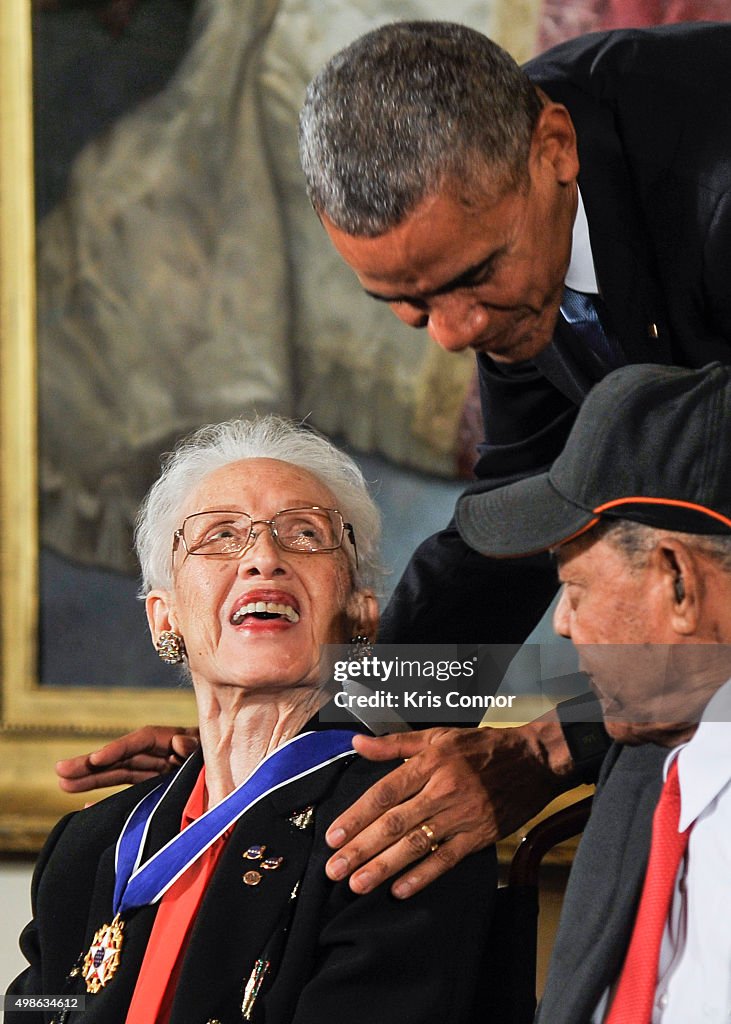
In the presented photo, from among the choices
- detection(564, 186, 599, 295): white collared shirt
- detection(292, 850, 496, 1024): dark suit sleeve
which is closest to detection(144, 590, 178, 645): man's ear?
detection(292, 850, 496, 1024): dark suit sleeve

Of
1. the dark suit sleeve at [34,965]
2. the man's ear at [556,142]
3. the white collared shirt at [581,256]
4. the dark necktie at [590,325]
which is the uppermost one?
the man's ear at [556,142]

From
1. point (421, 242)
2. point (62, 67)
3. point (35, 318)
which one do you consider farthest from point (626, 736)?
point (62, 67)

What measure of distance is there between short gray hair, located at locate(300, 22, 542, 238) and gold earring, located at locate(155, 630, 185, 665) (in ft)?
2.58

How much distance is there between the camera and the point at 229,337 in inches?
104

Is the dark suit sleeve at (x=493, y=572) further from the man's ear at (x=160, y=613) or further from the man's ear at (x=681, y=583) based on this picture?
the man's ear at (x=681, y=583)

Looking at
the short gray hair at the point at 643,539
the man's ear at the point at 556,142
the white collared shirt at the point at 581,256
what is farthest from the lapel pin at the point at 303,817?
the man's ear at the point at 556,142

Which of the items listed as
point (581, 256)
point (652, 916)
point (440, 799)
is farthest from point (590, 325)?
point (652, 916)

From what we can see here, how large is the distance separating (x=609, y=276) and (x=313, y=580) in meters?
0.63

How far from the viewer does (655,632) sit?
1.19m

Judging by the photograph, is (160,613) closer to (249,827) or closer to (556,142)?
(249,827)

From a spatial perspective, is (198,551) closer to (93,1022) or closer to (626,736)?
(93,1022)

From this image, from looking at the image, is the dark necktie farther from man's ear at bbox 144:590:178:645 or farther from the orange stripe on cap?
man's ear at bbox 144:590:178:645

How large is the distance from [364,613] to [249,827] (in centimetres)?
38

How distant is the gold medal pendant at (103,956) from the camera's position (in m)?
1.63
